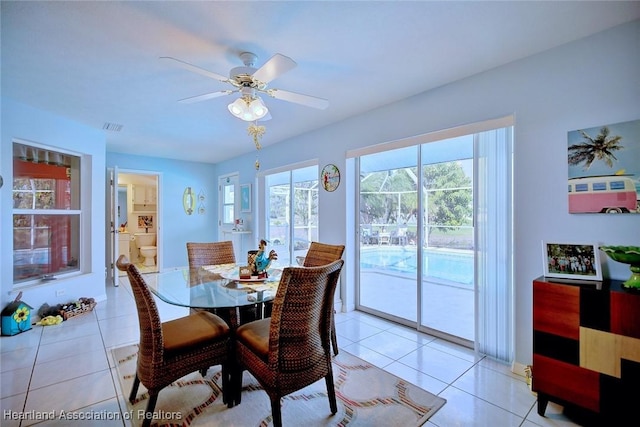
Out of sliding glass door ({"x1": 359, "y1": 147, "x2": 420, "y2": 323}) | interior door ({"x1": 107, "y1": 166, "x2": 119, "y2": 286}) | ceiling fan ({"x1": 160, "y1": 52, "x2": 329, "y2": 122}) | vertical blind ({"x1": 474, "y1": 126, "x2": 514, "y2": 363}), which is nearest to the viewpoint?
ceiling fan ({"x1": 160, "y1": 52, "x2": 329, "y2": 122})

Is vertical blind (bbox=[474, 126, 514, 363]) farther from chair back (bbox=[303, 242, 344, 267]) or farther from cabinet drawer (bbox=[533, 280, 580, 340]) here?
chair back (bbox=[303, 242, 344, 267])

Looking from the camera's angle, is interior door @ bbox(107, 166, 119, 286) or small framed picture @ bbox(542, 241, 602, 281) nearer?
small framed picture @ bbox(542, 241, 602, 281)

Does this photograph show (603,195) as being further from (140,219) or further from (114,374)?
(140,219)

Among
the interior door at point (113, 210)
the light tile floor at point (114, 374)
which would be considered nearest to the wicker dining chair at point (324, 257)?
the light tile floor at point (114, 374)

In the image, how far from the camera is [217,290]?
211 centimetres

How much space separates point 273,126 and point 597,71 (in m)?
3.24

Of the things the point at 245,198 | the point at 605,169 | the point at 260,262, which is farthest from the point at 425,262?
the point at 245,198

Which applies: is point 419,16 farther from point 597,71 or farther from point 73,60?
point 73,60

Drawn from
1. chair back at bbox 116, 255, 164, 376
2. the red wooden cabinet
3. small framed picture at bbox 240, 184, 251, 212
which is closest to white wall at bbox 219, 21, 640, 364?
the red wooden cabinet

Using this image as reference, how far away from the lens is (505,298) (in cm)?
240

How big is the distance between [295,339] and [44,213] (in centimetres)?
388

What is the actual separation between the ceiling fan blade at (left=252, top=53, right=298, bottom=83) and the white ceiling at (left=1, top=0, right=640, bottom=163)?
281mm

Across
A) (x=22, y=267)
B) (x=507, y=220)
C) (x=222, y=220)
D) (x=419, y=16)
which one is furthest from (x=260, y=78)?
(x=222, y=220)

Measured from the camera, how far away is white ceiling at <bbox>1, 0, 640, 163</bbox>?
168 cm
